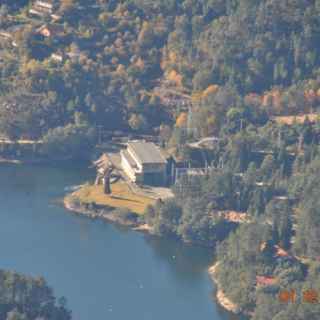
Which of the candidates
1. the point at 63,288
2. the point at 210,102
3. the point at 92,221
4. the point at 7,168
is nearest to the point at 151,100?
the point at 210,102

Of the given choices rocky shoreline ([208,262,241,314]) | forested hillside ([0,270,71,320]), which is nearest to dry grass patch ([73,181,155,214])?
rocky shoreline ([208,262,241,314])

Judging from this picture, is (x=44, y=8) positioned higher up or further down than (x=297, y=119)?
higher up

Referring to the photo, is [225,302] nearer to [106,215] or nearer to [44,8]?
[106,215]

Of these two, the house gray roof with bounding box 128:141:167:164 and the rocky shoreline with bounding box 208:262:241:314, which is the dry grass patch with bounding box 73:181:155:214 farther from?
the rocky shoreline with bounding box 208:262:241:314

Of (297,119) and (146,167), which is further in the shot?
(297,119)
